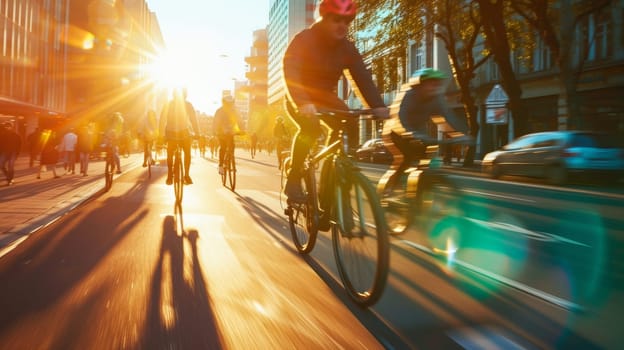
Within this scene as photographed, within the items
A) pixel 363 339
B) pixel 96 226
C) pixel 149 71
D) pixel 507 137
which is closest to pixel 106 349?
pixel 363 339

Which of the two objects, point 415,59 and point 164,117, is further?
point 415,59

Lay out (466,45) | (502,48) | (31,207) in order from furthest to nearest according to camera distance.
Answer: (466,45), (502,48), (31,207)

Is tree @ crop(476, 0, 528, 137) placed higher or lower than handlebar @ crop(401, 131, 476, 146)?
higher

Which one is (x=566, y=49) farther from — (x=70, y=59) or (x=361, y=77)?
(x=70, y=59)

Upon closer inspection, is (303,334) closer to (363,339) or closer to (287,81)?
(363,339)

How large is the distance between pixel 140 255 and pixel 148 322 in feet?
6.76

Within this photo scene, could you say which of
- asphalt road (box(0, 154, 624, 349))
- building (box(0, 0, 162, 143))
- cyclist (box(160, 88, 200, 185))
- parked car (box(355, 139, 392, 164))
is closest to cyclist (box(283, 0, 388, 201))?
asphalt road (box(0, 154, 624, 349))

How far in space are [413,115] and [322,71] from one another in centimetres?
104

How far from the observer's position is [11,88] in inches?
1471

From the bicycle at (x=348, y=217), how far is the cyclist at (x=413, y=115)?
79cm

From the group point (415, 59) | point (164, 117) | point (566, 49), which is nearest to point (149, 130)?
point (164, 117)

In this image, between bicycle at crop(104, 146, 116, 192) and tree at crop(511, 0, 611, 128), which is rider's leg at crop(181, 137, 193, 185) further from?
tree at crop(511, 0, 611, 128)

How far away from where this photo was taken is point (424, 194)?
489 cm

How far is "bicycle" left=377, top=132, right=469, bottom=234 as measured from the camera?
4758 millimetres
